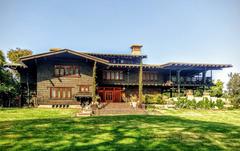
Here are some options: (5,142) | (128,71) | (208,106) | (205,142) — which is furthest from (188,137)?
(128,71)

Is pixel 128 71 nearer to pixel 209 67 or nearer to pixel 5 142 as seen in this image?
pixel 209 67

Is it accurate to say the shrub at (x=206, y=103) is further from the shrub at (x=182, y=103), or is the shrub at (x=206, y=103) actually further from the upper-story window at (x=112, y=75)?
the upper-story window at (x=112, y=75)

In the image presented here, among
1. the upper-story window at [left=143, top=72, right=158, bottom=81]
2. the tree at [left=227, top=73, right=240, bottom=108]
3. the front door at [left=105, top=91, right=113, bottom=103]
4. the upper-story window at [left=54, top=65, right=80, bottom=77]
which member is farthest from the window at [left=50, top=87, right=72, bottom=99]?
the tree at [left=227, top=73, right=240, bottom=108]

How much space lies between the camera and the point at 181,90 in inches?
1388

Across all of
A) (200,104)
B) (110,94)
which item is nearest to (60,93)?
(110,94)

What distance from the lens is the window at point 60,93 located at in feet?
96.2

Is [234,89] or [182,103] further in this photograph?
[234,89]

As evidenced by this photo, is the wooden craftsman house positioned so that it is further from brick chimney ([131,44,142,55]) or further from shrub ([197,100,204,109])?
shrub ([197,100,204,109])

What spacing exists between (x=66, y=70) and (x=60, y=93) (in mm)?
3322

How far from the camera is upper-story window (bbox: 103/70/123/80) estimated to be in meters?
34.4

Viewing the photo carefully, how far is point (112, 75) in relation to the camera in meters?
34.7

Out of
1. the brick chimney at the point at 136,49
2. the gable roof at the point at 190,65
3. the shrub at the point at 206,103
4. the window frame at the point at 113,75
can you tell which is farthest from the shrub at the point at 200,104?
the brick chimney at the point at 136,49

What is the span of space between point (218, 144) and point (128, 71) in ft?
87.2

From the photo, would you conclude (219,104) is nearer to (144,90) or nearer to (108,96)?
(144,90)
